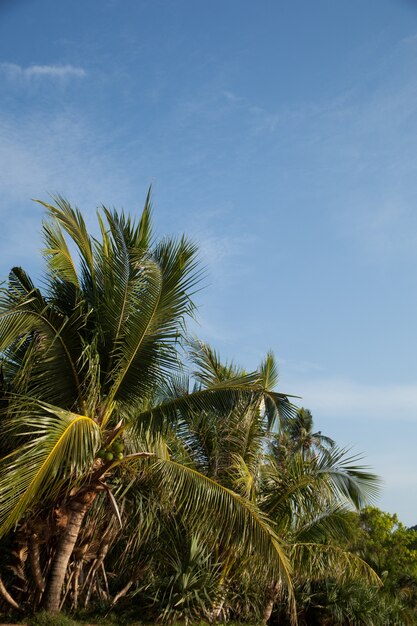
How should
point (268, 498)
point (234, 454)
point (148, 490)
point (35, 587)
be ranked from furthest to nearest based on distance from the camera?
point (268, 498) < point (234, 454) < point (148, 490) < point (35, 587)

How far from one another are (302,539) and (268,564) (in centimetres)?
539

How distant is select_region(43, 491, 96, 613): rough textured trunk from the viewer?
33.2ft

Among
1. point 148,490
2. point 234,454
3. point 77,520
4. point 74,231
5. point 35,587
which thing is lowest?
point 35,587

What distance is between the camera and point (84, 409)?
32.4ft

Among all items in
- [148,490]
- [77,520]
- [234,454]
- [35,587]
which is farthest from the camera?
[234,454]

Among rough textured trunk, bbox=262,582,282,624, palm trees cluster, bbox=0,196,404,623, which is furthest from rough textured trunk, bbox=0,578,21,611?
rough textured trunk, bbox=262,582,282,624

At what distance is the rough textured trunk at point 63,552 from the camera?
1013 cm

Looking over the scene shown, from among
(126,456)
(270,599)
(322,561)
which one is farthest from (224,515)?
(322,561)

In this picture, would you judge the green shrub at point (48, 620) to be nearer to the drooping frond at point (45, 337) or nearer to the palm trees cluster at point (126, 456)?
the palm trees cluster at point (126, 456)

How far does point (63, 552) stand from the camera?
10242 mm

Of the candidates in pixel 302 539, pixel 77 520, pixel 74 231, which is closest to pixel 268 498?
pixel 302 539

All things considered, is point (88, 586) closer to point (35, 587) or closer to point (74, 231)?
point (35, 587)

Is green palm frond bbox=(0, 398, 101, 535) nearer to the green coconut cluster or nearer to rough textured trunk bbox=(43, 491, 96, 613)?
the green coconut cluster

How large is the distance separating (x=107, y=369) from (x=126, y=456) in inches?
60.4
